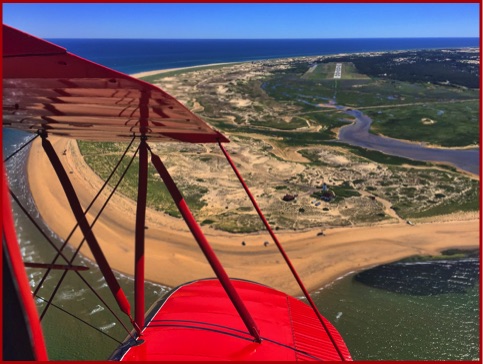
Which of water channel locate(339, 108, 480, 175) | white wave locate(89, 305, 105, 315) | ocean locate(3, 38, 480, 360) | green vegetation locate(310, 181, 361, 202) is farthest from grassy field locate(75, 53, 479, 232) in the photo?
white wave locate(89, 305, 105, 315)

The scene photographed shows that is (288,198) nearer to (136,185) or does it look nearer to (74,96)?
(136,185)

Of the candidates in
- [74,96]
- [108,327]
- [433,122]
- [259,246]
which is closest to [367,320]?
[259,246]

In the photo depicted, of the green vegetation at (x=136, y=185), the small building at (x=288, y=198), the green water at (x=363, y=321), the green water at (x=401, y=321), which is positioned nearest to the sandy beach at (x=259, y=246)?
the green vegetation at (x=136, y=185)

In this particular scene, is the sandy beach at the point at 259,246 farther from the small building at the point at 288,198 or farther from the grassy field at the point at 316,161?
the small building at the point at 288,198

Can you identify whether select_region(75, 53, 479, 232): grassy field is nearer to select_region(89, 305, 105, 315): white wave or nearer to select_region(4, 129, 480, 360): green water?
select_region(4, 129, 480, 360): green water

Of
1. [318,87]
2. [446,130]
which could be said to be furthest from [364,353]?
[318,87]

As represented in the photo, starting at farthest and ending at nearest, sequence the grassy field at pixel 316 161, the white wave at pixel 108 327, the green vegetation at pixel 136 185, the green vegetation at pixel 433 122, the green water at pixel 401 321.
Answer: the green vegetation at pixel 433 122 → the green vegetation at pixel 136 185 → the grassy field at pixel 316 161 → the white wave at pixel 108 327 → the green water at pixel 401 321

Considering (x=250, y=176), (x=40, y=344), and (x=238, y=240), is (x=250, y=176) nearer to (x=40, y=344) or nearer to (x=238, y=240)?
(x=238, y=240)
